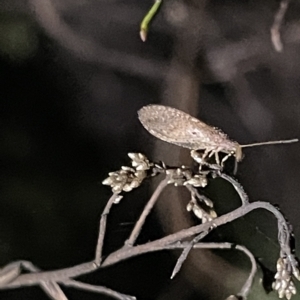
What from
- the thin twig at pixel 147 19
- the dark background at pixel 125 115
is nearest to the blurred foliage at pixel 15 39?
the dark background at pixel 125 115

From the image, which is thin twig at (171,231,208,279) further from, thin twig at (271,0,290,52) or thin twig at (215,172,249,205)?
thin twig at (271,0,290,52)

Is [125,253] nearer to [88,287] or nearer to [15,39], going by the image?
[88,287]

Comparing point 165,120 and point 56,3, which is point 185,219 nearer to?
point 165,120

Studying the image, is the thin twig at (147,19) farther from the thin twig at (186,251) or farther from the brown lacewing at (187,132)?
the thin twig at (186,251)

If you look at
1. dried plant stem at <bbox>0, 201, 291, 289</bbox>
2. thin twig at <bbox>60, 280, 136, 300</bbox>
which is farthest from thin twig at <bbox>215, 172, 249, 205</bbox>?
thin twig at <bbox>60, 280, 136, 300</bbox>

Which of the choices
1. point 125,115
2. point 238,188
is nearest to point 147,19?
point 125,115

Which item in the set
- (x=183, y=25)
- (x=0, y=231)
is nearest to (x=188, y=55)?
(x=183, y=25)
